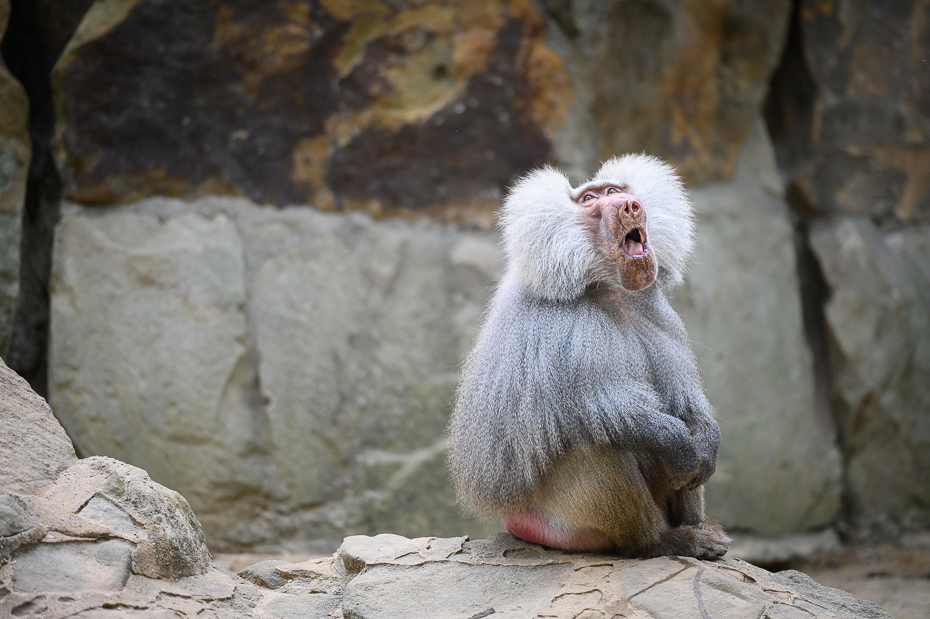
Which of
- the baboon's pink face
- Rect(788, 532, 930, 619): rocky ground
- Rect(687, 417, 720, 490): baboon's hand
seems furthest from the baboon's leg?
Rect(788, 532, 930, 619): rocky ground

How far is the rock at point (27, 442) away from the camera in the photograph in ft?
8.42

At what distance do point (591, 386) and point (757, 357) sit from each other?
8.96ft

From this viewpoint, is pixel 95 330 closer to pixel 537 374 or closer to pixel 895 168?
pixel 537 374

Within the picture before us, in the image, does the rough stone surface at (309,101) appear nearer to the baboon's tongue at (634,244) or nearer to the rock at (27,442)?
the baboon's tongue at (634,244)

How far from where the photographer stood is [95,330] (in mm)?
4355

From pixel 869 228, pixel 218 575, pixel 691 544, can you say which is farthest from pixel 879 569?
pixel 218 575

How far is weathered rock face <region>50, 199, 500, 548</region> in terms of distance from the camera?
435cm

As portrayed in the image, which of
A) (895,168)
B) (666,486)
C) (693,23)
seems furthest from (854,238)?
(666,486)

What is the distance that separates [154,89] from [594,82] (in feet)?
7.83

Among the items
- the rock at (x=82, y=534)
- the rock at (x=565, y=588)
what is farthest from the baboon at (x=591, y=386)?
the rock at (x=82, y=534)

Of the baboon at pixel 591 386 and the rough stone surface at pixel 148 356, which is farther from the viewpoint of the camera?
the rough stone surface at pixel 148 356

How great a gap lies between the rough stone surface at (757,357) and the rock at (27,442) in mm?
3412

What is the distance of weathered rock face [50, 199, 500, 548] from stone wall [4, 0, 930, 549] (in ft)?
0.04

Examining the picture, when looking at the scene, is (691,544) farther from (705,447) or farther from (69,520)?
Answer: (69,520)
